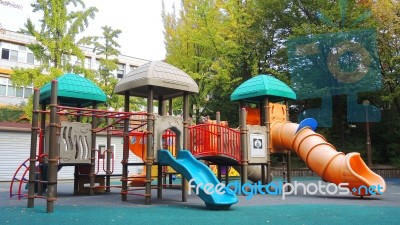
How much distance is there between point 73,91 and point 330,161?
8.46m

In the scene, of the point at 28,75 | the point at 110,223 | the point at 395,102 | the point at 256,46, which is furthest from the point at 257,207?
the point at 395,102

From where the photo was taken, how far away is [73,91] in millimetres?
12719

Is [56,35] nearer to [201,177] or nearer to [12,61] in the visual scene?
[201,177]

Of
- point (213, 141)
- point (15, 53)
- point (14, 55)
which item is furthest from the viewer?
point (15, 53)

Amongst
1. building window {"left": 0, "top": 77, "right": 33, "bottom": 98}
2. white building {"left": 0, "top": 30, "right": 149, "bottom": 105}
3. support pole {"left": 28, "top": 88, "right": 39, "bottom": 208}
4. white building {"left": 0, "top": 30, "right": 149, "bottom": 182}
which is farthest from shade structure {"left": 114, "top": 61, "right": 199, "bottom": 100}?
building window {"left": 0, "top": 77, "right": 33, "bottom": 98}

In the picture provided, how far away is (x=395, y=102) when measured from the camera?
2602cm

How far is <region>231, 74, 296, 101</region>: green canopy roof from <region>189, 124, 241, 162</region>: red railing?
82.5 inches

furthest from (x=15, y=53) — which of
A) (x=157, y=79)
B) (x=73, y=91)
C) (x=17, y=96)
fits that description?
(x=157, y=79)

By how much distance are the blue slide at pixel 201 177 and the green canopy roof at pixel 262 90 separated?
493 centimetres

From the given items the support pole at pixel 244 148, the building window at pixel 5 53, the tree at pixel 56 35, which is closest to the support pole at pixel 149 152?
the support pole at pixel 244 148

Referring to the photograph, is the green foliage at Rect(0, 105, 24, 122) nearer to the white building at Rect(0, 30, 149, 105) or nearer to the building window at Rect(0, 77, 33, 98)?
the white building at Rect(0, 30, 149, 105)

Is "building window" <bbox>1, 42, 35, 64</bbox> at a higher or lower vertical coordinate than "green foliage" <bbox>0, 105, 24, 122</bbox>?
higher

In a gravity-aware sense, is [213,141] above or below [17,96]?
below

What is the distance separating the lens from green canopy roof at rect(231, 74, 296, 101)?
1382 centimetres
